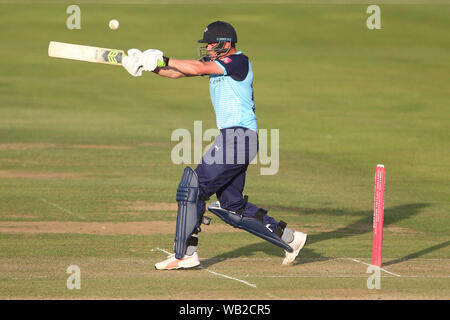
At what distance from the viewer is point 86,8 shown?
5522cm

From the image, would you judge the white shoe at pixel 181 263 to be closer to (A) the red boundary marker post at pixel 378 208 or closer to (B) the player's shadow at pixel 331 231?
(B) the player's shadow at pixel 331 231

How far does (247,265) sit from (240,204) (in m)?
0.66

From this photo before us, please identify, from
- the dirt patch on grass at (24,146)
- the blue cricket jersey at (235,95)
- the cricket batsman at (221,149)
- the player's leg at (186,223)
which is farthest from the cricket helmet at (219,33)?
the dirt patch on grass at (24,146)

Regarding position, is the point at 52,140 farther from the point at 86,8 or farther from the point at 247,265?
the point at 86,8

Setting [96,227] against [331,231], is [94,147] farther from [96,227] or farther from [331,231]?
[331,231]

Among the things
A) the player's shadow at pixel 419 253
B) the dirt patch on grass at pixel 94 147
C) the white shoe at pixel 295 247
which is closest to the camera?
the white shoe at pixel 295 247

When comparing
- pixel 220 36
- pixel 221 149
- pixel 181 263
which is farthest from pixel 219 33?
pixel 181 263

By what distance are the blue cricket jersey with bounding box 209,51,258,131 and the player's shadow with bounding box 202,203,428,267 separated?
1.58 m

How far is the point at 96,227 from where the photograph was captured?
12.3 meters

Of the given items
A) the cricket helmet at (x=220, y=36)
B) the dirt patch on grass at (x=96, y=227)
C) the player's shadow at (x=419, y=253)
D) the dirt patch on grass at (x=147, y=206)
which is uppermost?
the cricket helmet at (x=220, y=36)

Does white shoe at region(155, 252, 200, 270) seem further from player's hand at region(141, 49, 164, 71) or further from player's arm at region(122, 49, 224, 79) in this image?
player's hand at region(141, 49, 164, 71)

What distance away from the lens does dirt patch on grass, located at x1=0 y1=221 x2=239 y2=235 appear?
12.0m

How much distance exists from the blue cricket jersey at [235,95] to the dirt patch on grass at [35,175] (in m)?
7.97

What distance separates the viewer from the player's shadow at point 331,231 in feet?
34.2
